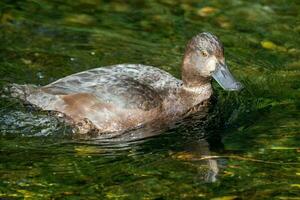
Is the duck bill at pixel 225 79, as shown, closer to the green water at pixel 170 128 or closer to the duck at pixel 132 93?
the duck at pixel 132 93

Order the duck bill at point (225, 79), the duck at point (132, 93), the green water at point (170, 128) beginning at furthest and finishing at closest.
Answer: the duck bill at point (225, 79) → the duck at point (132, 93) → the green water at point (170, 128)

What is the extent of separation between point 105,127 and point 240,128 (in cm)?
157

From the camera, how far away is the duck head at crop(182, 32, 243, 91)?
10.1 metres

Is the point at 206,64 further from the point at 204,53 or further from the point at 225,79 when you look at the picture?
the point at 225,79

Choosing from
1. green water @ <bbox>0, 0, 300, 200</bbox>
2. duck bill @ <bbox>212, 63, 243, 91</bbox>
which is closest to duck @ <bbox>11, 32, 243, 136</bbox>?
duck bill @ <bbox>212, 63, 243, 91</bbox>

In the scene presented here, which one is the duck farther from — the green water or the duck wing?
→ the green water

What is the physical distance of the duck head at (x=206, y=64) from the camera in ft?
33.0

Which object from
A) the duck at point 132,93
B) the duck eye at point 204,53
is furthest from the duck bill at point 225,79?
the duck eye at point 204,53

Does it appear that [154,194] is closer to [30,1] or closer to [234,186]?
[234,186]

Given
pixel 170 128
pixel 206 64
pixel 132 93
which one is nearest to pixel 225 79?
pixel 206 64

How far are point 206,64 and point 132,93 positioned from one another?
1.10 metres

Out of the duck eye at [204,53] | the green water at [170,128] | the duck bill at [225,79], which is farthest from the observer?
the duck eye at [204,53]

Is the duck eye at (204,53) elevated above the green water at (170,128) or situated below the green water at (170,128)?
above

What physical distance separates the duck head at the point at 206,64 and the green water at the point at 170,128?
0.41 m
